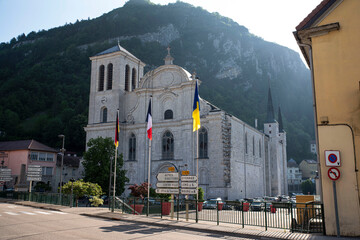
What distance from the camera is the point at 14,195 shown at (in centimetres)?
3159

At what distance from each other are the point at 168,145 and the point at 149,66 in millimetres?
77749

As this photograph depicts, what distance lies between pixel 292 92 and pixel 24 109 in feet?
391

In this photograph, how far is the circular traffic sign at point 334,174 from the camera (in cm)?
1196

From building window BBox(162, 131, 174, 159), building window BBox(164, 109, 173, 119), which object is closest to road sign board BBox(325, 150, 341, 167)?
building window BBox(162, 131, 174, 159)

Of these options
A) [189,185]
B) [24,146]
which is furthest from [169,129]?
[24,146]

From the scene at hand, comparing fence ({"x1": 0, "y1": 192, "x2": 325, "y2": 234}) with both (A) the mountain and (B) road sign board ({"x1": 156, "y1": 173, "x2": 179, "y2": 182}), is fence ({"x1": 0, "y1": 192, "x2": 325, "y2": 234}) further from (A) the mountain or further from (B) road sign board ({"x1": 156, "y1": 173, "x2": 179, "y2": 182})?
(A) the mountain

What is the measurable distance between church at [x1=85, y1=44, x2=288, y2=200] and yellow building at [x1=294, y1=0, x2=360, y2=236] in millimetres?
22068

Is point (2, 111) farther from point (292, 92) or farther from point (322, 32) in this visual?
point (292, 92)

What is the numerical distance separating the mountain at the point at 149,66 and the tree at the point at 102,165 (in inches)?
1809

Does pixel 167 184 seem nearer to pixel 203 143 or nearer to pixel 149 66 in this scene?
pixel 203 143

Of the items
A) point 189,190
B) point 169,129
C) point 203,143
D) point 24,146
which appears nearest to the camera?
point 189,190

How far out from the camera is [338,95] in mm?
12805

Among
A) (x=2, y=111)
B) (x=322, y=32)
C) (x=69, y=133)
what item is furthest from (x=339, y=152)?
(x=2, y=111)

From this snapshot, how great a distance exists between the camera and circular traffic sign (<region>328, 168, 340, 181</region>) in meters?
12.0
